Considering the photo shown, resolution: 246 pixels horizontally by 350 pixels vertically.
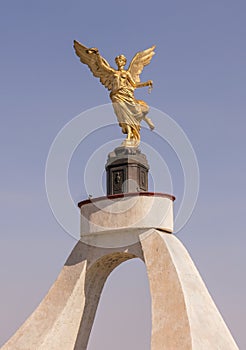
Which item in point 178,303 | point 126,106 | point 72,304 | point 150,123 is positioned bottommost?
point 178,303

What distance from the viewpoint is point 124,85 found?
1839 centimetres

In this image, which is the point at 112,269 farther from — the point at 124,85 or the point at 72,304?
the point at 124,85

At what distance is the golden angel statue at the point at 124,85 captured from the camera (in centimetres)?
1836

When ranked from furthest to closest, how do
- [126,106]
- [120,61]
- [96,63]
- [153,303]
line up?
[96,63] < [120,61] < [126,106] < [153,303]

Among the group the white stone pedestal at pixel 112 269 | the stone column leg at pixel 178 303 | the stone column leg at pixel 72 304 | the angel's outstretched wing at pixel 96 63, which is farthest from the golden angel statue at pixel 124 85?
the stone column leg at pixel 178 303

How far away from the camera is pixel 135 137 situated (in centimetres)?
1852

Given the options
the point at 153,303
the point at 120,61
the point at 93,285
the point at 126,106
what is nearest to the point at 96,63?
the point at 120,61

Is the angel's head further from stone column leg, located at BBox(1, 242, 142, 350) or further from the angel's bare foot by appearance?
stone column leg, located at BBox(1, 242, 142, 350)

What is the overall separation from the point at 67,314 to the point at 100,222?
8.91 ft

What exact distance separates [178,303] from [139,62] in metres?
7.68

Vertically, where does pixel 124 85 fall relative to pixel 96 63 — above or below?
below

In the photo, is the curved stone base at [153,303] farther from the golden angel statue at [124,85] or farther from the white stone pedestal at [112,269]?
the golden angel statue at [124,85]

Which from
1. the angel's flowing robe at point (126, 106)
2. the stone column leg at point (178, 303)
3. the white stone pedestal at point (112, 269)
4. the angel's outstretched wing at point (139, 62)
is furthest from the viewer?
the angel's outstretched wing at point (139, 62)

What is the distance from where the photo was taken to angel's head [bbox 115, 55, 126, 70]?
61.1 feet
